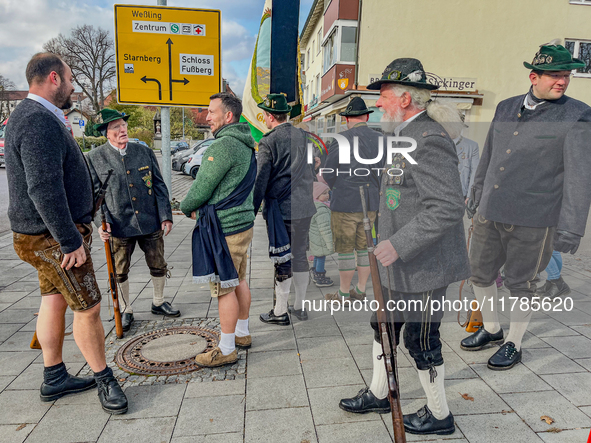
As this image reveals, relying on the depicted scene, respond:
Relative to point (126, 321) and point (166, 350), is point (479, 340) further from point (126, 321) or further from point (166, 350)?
point (126, 321)

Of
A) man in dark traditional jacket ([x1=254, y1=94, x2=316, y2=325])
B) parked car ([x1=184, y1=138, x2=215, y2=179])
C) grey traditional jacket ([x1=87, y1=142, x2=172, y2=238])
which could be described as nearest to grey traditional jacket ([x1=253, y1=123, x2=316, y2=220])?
man in dark traditional jacket ([x1=254, y1=94, x2=316, y2=325])

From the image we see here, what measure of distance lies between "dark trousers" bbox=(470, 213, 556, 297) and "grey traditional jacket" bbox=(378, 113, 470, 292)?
119 cm

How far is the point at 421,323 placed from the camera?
2.48 metres

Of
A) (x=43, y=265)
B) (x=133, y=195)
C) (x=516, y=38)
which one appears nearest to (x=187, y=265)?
(x=133, y=195)

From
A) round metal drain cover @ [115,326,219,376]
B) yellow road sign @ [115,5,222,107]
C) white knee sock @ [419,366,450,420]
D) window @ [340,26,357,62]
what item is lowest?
round metal drain cover @ [115,326,219,376]

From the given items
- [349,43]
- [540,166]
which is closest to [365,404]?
[540,166]

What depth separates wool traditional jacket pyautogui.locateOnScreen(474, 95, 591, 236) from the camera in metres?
3.05

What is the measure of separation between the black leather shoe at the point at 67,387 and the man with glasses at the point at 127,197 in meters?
1.04

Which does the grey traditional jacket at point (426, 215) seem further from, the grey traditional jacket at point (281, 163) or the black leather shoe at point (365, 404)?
the grey traditional jacket at point (281, 163)

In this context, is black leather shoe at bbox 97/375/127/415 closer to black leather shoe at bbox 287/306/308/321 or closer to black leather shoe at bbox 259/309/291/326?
black leather shoe at bbox 259/309/291/326

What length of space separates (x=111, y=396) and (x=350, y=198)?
304 centimetres

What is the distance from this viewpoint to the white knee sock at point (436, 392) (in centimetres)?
258

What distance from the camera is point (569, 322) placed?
14.4 feet

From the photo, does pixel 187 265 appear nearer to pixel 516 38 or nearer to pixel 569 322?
pixel 569 322
